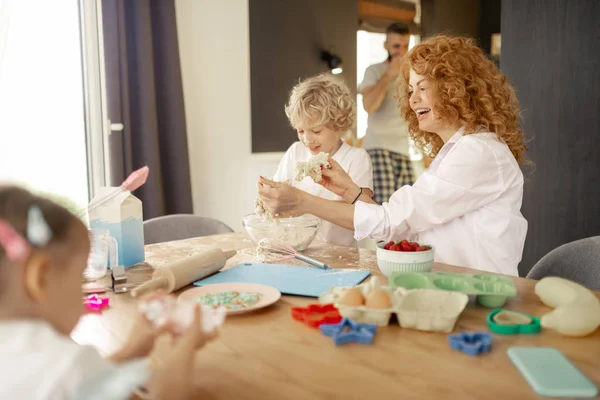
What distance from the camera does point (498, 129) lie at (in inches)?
67.9

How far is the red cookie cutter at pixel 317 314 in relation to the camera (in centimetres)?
103

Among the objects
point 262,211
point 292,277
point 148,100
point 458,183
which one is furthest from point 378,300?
point 148,100

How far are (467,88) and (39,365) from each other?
1.48 meters

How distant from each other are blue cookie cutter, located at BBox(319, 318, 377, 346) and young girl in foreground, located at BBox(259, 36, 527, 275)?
67cm

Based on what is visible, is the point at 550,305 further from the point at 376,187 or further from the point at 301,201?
the point at 376,187

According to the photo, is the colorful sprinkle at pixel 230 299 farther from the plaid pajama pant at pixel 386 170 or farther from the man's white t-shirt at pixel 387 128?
the man's white t-shirt at pixel 387 128

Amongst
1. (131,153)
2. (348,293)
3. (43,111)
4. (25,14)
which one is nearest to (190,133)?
(131,153)

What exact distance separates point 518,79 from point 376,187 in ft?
3.82

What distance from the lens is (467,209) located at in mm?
1641

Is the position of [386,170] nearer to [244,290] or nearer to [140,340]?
[244,290]

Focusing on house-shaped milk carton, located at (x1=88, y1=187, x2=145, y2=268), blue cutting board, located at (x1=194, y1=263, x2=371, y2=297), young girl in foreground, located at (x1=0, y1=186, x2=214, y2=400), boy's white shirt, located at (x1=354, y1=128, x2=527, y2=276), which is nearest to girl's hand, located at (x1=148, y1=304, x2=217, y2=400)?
young girl in foreground, located at (x1=0, y1=186, x2=214, y2=400)

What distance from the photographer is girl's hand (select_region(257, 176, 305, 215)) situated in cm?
169

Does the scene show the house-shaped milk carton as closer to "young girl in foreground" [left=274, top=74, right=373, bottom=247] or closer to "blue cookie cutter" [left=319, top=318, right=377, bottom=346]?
"blue cookie cutter" [left=319, top=318, right=377, bottom=346]

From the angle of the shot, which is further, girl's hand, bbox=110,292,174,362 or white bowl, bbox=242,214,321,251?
white bowl, bbox=242,214,321,251
